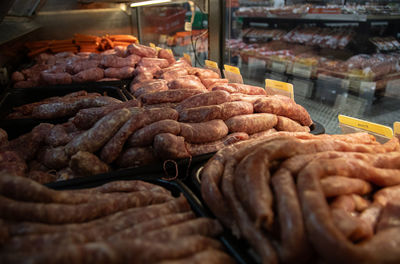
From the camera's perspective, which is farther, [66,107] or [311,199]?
[66,107]

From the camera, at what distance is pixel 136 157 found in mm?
1983

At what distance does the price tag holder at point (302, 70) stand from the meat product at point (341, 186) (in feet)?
10.6

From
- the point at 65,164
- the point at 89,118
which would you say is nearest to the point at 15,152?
the point at 65,164

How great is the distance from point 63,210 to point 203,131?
3.50ft

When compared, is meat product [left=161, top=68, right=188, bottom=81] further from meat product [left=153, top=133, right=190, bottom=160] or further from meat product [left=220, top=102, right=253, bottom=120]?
meat product [left=153, top=133, right=190, bottom=160]

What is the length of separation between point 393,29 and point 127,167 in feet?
11.1

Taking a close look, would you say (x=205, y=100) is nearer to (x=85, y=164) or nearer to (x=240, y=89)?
(x=240, y=89)

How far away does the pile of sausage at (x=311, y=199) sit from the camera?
3.51ft

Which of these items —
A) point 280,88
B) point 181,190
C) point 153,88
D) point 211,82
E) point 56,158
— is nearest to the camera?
point 181,190

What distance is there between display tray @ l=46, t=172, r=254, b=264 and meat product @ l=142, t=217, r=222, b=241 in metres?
0.05

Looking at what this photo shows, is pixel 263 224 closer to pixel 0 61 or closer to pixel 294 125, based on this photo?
pixel 294 125

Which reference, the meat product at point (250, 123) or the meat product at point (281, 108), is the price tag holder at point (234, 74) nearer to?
the meat product at point (281, 108)

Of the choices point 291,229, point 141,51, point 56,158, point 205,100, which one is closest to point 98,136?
point 56,158

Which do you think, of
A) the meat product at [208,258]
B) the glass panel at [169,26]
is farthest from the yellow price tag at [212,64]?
the meat product at [208,258]
